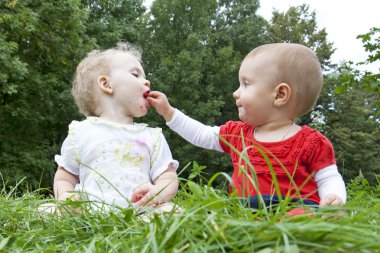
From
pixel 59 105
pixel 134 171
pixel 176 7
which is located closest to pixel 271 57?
pixel 134 171

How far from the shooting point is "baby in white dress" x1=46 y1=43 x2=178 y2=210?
2.91 meters

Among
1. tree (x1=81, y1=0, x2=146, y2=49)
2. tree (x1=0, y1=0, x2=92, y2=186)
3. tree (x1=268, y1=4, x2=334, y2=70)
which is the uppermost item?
tree (x1=268, y1=4, x2=334, y2=70)

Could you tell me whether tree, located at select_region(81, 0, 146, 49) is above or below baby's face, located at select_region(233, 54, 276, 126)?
above

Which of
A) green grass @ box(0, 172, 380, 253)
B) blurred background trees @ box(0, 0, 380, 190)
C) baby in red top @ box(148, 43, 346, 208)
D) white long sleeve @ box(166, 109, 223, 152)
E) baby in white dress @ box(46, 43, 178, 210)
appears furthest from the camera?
blurred background trees @ box(0, 0, 380, 190)

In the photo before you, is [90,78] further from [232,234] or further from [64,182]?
[232,234]

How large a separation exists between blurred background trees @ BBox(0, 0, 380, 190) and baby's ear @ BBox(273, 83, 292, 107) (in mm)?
3187

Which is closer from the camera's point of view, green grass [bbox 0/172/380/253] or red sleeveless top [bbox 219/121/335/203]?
green grass [bbox 0/172/380/253]

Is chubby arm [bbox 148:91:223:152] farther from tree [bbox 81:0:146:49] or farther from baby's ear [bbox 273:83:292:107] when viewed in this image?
tree [bbox 81:0:146:49]

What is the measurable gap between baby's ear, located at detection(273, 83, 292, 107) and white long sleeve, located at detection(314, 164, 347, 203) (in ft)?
1.37

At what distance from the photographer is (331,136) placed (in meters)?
24.0

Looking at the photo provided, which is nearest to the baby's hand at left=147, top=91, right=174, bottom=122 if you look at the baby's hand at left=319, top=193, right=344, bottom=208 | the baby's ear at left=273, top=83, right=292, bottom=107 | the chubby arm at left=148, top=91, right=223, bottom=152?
the chubby arm at left=148, top=91, right=223, bottom=152

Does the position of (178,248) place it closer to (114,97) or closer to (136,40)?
(114,97)

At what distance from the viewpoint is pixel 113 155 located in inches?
117

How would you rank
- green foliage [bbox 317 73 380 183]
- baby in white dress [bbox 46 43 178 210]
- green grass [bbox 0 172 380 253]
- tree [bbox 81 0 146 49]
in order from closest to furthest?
green grass [bbox 0 172 380 253], baby in white dress [bbox 46 43 178 210], tree [bbox 81 0 146 49], green foliage [bbox 317 73 380 183]
